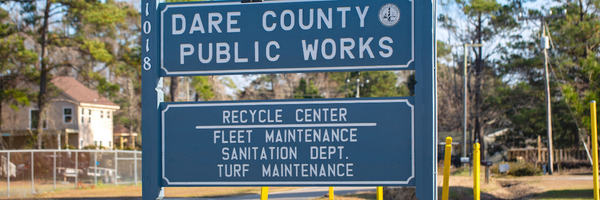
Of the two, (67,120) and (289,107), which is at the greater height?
(289,107)

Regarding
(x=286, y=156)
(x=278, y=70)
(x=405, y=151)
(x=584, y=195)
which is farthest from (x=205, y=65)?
(x=584, y=195)

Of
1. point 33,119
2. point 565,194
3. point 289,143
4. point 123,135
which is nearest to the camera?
point 289,143

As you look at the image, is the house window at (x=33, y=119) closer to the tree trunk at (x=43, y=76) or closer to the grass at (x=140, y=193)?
the tree trunk at (x=43, y=76)

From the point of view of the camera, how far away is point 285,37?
4.06m

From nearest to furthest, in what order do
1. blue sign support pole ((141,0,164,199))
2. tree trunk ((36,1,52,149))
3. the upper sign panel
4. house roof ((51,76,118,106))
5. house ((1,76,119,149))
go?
the upper sign panel
blue sign support pole ((141,0,164,199))
tree trunk ((36,1,52,149))
house ((1,76,119,149))
house roof ((51,76,118,106))

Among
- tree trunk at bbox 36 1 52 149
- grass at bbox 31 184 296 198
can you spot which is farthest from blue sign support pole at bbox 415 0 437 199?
tree trunk at bbox 36 1 52 149

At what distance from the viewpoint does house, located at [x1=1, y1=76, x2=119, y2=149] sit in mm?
34562

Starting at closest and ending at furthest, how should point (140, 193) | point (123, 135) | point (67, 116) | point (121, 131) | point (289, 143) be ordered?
point (289, 143)
point (140, 193)
point (67, 116)
point (123, 135)
point (121, 131)

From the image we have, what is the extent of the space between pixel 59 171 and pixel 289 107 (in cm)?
1880

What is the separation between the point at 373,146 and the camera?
392 cm

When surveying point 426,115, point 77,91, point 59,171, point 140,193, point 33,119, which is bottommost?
point 140,193

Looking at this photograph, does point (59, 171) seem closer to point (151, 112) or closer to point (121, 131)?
point (151, 112)

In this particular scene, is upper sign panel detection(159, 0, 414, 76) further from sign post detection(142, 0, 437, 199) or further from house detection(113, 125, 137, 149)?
house detection(113, 125, 137, 149)

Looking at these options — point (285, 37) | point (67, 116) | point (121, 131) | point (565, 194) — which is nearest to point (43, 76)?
point (67, 116)
